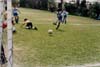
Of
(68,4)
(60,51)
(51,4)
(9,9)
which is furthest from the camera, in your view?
(51,4)

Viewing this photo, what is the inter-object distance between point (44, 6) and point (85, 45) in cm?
4197

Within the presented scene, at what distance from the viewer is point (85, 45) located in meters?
16.9

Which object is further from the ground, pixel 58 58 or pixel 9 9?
pixel 9 9

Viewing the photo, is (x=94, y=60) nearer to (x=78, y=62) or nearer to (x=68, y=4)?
(x=78, y=62)

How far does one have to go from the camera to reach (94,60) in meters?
13.0

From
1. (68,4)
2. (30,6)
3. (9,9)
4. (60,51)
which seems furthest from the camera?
(30,6)

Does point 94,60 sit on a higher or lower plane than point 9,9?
lower

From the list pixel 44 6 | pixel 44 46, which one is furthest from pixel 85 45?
pixel 44 6

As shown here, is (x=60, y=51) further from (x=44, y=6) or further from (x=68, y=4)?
(x=44, y=6)

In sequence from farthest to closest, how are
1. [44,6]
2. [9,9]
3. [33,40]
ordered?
[44,6] → [33,40] → [9,9]

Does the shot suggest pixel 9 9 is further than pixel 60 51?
No

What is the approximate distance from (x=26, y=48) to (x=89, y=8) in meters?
30.8

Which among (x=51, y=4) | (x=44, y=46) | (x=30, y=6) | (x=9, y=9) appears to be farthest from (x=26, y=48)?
(x=30, y=6)

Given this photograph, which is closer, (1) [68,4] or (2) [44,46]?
(2) [44,46]
